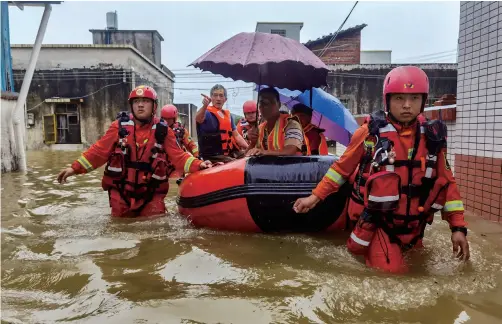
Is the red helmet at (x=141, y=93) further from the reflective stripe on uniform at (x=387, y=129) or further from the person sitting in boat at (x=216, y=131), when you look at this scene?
the reflective stripe on uniform at (x=387, y=129)

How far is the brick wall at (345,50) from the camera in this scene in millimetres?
27422

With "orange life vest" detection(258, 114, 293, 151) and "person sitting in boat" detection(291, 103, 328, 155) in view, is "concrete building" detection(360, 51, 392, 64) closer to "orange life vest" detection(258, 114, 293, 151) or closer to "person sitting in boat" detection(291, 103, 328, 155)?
"person sitting in boat" detection(291, 103, 328, 155)

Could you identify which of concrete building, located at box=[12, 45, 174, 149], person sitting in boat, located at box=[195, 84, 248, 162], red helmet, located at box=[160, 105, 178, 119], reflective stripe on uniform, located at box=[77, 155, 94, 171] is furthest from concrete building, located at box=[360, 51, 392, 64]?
reflective stripe on uniform, located at box=[77, 155, 94, 171]

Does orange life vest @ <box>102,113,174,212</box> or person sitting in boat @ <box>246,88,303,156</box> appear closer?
person sitting in boat @ <box>246,88,303,156</box>

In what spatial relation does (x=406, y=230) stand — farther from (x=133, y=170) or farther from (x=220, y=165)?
(x=133, y=170)

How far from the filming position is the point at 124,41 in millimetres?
29250

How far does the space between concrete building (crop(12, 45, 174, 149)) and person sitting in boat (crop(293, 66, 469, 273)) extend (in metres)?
20.1

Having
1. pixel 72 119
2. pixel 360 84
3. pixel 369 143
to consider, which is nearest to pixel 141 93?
pixel 369 143

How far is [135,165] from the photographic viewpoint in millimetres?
4715

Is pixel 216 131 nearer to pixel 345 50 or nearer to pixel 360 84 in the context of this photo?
pixel 360 84

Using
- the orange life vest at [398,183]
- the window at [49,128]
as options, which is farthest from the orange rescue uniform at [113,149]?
the window at [49,128]

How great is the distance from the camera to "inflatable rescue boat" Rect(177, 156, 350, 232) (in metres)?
3.94

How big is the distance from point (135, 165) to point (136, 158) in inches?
3.1

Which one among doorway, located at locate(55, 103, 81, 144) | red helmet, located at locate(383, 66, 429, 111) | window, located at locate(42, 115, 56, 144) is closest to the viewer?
red helmet, located at locate(383, 66, 429, 111)
